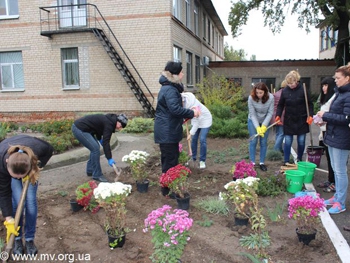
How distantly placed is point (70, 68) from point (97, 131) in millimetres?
10439

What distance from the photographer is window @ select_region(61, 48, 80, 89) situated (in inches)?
584

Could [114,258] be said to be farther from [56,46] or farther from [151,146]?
[56,46]

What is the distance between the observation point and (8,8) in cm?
1528

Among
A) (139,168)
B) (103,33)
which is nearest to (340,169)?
(139,168)

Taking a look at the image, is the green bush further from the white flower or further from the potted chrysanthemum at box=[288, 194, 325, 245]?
the potted chrysanthemum at box=[288, 194, 325, 245]

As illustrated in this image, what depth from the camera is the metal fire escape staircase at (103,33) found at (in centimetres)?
1362

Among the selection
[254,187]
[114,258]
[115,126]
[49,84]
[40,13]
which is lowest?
[114,258]

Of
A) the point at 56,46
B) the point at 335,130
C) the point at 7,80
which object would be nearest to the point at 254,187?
the point at 335,130

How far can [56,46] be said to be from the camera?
48.7ft

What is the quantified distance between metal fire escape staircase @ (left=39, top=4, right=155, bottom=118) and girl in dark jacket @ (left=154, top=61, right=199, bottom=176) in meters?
9.09

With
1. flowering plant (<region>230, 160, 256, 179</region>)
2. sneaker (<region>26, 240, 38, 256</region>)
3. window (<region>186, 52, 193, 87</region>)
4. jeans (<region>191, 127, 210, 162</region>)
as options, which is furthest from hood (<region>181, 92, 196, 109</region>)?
window (<region>186, 52, 193, 87</region>)

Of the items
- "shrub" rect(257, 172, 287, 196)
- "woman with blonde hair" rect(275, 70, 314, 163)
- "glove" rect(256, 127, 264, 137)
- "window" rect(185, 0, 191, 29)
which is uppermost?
"window" rect(185, 0, 191, 29)

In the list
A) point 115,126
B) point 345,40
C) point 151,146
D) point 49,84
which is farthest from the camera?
point 345,40

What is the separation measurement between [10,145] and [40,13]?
13671mm
